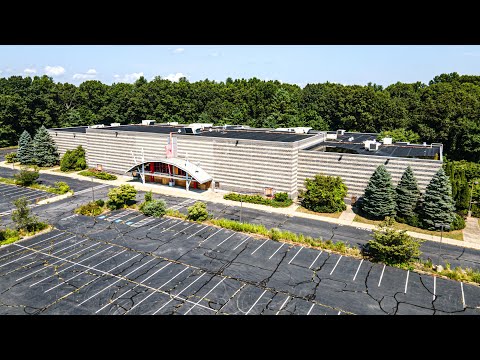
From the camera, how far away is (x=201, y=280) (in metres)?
25.8

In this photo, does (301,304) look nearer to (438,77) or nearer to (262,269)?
(262,269)

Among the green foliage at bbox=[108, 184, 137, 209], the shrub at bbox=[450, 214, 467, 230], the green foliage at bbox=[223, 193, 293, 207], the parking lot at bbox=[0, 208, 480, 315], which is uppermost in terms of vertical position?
the green foliage at bbox=[108, 184, 137, 209]

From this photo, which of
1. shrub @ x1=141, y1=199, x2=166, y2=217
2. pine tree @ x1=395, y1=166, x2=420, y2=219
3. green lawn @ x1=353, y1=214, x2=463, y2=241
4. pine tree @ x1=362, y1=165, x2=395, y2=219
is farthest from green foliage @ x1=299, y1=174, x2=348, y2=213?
shrub @ x1=141, y1=199, x2=166, y2=217

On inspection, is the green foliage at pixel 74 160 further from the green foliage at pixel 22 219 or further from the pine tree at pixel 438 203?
the pine tree at pixel 438 203

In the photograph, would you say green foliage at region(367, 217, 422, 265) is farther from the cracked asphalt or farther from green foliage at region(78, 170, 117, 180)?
green foliage at region(78, 170, 117, 180)

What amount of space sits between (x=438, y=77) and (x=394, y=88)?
11.8m

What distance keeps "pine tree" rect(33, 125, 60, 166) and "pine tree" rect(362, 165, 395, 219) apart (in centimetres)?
5414

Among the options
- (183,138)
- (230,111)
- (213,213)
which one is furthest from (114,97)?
(213,213)

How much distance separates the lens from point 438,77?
3716 inches

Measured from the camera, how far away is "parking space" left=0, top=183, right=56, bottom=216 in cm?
4271

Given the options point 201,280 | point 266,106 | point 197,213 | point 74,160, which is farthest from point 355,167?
point 266,106

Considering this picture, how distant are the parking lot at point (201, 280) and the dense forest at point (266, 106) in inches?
1693

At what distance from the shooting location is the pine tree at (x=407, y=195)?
122 feet

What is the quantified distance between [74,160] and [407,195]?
168ft
